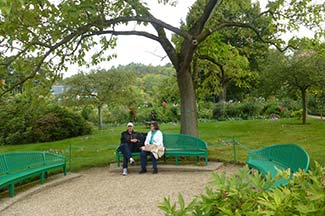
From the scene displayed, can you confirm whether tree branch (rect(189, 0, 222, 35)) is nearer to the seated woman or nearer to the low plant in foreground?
the seated woman

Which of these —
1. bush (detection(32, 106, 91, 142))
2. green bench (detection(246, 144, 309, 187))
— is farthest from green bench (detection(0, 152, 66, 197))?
bush (detection(32, 106, 91, 142))

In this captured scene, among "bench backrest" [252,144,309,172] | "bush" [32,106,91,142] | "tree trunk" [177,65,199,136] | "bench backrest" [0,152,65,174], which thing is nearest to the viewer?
"bench backrest" [252,144,309,172]

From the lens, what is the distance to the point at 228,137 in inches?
591

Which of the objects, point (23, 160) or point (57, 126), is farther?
point (57, 126)

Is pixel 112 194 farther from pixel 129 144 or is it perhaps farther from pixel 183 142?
pixel 183 142

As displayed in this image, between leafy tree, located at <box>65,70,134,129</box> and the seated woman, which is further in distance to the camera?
leafy tree, located at <box>65,70,134,129</box>

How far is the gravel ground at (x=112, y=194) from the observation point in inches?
248

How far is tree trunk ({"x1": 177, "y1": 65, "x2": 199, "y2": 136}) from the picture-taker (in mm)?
10625

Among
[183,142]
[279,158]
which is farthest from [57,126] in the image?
[279,158]

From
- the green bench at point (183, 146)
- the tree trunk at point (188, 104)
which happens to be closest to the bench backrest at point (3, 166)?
the green bench at point (183, 146)

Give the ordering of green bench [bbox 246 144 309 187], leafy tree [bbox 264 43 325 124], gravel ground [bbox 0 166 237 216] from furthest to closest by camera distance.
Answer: leafy tree [bbox 264 43 325 124] → gravel ground [bbox 0 166 237 216] → green bench [bbox 246 144 309 187]

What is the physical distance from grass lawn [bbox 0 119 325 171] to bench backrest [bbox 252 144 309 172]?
75.9 inches

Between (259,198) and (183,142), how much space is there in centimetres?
790

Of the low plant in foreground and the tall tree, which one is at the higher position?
the tall tree
